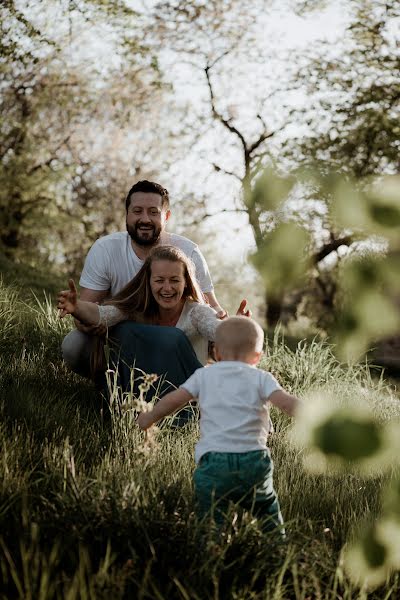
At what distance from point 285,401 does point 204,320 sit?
1.97 m

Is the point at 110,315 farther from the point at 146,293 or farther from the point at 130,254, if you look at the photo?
the point at 130,254

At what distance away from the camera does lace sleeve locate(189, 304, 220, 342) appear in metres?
4.49

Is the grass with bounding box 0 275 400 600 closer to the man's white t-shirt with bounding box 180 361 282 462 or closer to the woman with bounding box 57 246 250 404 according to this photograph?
the man's white t-shirt with bounding box 180 361 282 462

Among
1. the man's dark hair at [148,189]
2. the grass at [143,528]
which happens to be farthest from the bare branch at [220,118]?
the grass at [143,528]

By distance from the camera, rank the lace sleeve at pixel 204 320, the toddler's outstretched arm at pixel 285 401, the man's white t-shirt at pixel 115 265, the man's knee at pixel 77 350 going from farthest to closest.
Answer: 1. the man's white t-shirt at pixel 115 265
2. the man's knee at pixel 77 350
3. the lace sleeve at pixel 204 320
4. the toddler's outstretched arm at pixel 285 401

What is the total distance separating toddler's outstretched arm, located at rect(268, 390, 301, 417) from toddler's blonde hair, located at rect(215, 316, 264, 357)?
0.21 metres

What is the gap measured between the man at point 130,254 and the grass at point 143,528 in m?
1.30

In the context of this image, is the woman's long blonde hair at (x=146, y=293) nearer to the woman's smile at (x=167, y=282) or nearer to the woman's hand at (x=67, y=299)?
the woman's smile at (x=167, y=282)

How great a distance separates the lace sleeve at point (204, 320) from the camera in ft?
14.7

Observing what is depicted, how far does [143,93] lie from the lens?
19.2 metres

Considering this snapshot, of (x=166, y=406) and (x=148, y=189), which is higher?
(x=148, y=189)

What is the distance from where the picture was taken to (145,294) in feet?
15.1

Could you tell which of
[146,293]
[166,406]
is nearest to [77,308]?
[146,293]

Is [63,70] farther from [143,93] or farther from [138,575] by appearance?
[138,575]
